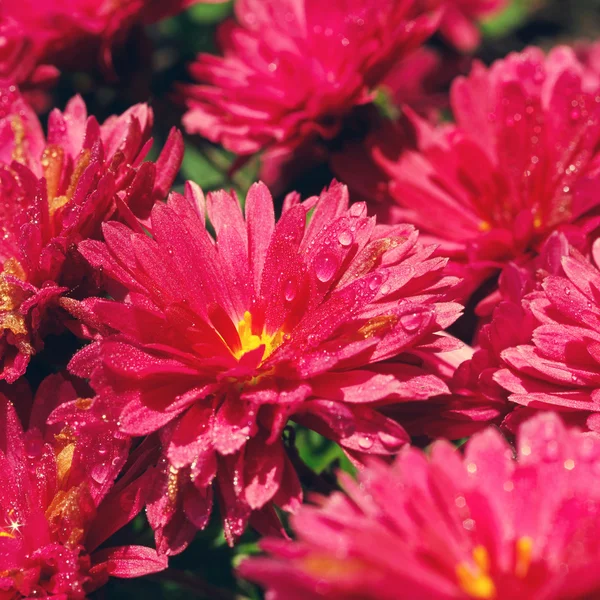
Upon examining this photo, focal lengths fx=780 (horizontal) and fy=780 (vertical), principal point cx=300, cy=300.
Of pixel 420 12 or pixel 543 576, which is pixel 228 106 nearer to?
pixel 420 12

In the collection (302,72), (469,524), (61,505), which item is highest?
(302,72)

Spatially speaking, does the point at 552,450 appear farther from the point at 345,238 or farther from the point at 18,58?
the point at 18,58

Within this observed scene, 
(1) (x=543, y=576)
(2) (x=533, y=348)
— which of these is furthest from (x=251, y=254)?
(1) (x=543, y=576)

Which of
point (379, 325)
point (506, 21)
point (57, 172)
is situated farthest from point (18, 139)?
point (506, 21)

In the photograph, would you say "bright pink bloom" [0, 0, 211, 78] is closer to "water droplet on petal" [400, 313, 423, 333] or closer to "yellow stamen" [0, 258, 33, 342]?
"yellow stamen" [0, 258, 33, 342]

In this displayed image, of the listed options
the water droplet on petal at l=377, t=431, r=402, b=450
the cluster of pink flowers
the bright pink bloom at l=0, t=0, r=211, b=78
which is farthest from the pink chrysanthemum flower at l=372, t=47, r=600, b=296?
the bright pink bloom at l=0, t=0, r=211, b=78

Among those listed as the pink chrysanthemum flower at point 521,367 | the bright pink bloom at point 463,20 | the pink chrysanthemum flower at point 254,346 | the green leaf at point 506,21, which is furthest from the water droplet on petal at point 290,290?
the green leaf at point 506,21

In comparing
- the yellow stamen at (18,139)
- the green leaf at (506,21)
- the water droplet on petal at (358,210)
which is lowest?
the green leaf at (506,21)

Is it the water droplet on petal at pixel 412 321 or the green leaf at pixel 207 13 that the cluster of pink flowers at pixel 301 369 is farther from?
the green leaf at pixel 207 13
